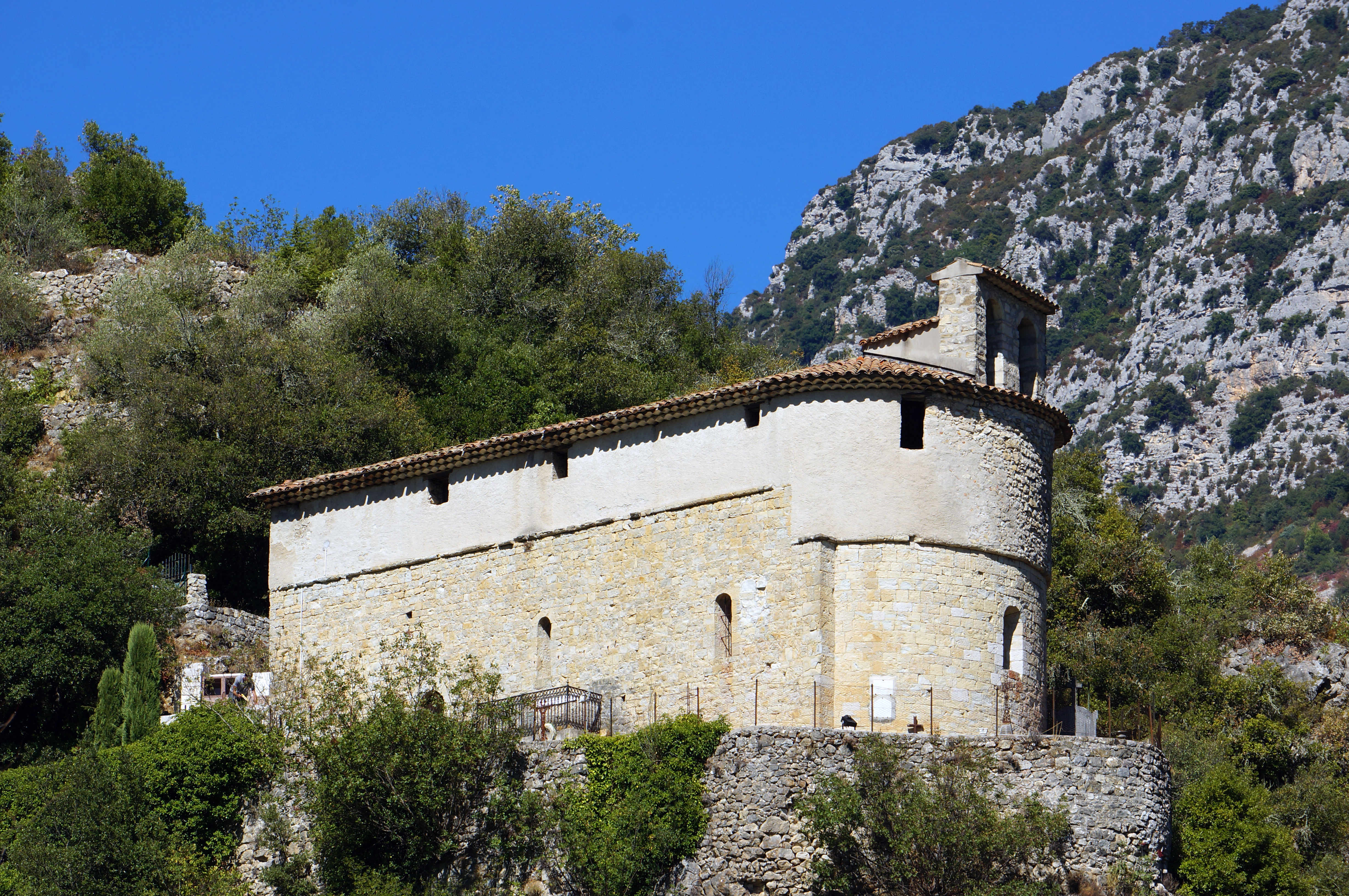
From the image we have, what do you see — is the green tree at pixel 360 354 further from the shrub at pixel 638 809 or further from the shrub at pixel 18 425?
the shrub at pixel 638 809

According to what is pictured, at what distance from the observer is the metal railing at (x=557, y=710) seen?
32562mm

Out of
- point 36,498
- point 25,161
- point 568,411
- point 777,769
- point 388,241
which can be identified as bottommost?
point 777,769

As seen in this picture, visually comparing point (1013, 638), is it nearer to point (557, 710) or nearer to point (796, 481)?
point (796, 481)

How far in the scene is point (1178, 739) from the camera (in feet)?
127

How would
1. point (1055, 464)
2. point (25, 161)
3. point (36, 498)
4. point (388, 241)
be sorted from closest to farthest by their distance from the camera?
point (36, 498) < point (1055, 464) < point (388, 241) < point (25, 161)

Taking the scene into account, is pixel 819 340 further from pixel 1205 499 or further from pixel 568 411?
pixel 568 411

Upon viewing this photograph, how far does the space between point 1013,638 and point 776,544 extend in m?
4.78

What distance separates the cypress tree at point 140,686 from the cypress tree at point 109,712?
0.55 feet

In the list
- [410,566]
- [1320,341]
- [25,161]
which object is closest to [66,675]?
[410,566]

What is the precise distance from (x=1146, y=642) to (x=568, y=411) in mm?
17847

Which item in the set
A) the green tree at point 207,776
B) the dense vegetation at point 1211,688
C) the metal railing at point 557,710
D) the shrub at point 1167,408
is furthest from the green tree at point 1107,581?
the shrub at point 1167,408

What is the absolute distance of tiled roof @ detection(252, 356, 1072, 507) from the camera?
3231cm

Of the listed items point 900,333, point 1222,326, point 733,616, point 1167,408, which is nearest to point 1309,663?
point 900,333

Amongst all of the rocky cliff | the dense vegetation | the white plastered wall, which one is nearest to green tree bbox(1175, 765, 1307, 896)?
the dense vegetation
